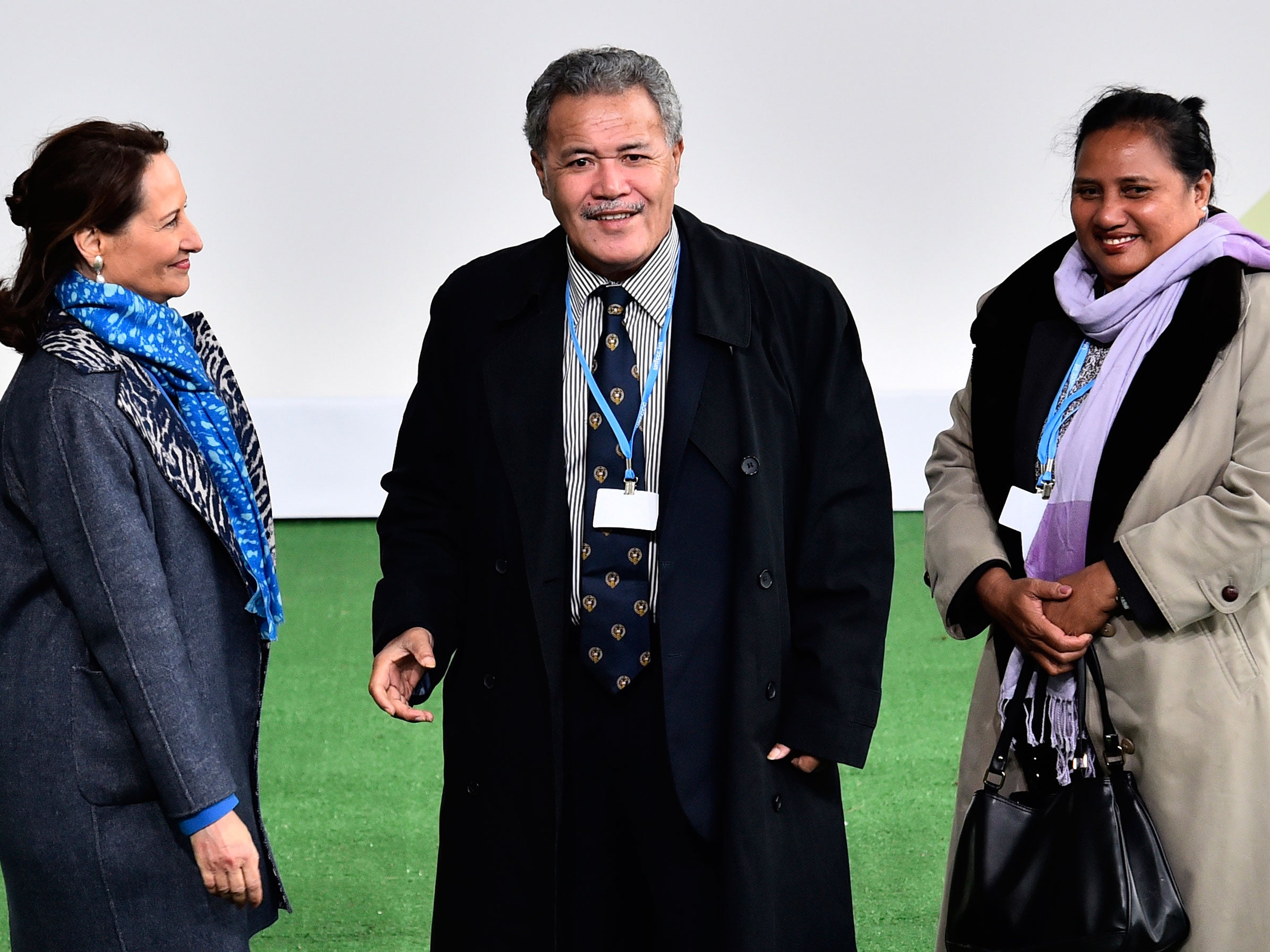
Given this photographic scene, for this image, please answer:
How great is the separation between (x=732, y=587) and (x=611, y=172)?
0.58 meters

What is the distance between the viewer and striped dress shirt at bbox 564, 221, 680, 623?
1784 millimetres

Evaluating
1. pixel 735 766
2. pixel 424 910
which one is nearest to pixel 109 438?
pixel 735 766

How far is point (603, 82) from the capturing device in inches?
69.9

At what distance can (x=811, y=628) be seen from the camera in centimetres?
180

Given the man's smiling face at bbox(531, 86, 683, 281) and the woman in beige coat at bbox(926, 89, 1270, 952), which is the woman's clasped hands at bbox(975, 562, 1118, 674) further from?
the man's smiling face at bbox(531, 86, 683, 281)

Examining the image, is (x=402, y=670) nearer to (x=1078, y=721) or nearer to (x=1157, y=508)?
(x=1078, y=721)

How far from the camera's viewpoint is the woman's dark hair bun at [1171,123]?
1911mm

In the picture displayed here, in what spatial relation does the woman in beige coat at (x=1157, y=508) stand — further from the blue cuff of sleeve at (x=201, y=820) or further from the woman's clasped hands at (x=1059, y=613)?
the blue cuff of sleeve at (x=201, y=820)

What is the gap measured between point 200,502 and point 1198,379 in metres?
1.35

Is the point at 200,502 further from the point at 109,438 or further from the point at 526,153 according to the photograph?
the point at 526,153

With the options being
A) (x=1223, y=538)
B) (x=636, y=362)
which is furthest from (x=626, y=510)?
(x=1223, y=538)

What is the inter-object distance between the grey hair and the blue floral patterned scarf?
56cm

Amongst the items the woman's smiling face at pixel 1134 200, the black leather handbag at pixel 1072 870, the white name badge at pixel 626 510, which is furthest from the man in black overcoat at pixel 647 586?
the woman's smiling face at pixel 1134 200

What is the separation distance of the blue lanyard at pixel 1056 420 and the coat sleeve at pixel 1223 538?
18 centimetres
